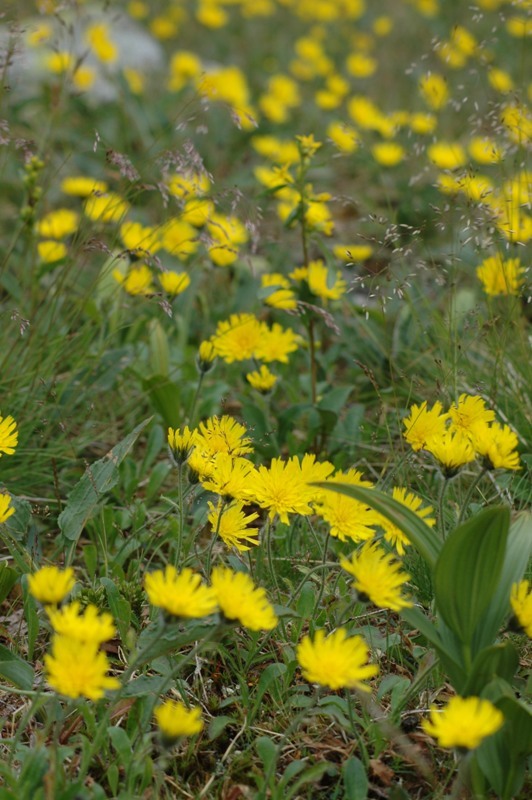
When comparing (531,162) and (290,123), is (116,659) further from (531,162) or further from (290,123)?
(290,123)

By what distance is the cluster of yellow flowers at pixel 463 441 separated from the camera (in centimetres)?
149

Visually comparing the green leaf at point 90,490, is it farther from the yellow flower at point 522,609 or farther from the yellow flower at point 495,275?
the yellow flower at point 495,275

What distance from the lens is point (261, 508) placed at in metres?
1.93

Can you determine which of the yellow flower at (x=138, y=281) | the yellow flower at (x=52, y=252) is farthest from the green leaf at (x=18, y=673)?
the yellow flower at (x=52, y=252)

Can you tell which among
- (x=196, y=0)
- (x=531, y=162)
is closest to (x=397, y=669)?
(x=531, y=162)

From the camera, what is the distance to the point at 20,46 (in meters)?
2.28

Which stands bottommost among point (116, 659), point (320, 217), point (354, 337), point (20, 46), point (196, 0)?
point (116, 659)

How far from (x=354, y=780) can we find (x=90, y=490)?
2.59 feet

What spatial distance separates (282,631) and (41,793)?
56 centimetres

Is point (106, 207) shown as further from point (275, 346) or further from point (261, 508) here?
point (261, 508)

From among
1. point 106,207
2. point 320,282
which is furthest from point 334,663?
point 320,282

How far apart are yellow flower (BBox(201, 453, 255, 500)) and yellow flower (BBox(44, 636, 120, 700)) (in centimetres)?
42

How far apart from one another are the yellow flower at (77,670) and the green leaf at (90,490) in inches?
25.1

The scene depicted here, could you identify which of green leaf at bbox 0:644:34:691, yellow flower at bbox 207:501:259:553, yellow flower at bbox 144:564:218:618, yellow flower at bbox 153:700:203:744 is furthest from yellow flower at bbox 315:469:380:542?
green leaf at bbox 0:644:34:691
